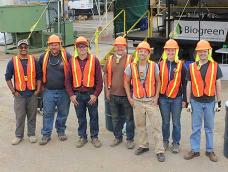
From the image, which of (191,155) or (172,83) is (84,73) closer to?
(172,83)

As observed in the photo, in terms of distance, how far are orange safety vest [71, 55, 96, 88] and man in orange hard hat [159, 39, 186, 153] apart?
110 centimetres

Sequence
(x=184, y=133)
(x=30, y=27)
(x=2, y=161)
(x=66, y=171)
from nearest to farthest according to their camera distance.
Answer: (x=66, y=171), (x=2, y=161), (x=184, y=133), (x=30, y=27)

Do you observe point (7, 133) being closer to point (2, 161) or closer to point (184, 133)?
point (2, 161)

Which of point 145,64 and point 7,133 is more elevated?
point 145,64

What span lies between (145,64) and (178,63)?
49 cm

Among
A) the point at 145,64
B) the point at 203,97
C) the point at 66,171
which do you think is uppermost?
the point at 145,64

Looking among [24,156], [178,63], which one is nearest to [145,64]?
[178,63]

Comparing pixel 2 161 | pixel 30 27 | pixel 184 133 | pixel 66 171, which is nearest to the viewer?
pixel 66 171

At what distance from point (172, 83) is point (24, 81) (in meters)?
2.42

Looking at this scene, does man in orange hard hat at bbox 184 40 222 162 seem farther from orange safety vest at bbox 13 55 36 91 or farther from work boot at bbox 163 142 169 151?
orange safety vest at bbox 13 55 36 91

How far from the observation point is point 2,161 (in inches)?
254

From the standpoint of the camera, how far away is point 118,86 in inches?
256

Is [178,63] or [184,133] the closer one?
[178,63]

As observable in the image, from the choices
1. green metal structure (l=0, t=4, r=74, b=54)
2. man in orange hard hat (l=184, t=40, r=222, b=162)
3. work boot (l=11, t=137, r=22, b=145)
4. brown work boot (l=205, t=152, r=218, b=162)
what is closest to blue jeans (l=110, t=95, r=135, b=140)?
man in orange hard hat (l=184, t=40, r=222, b=162)
